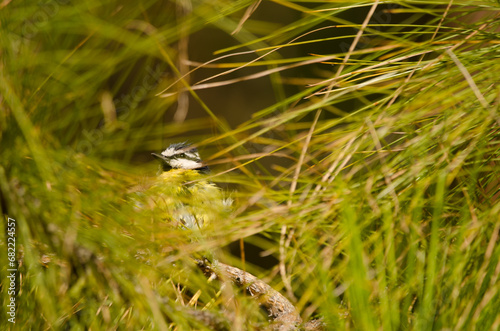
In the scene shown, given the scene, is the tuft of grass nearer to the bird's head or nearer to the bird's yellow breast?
the bird's yellow breast

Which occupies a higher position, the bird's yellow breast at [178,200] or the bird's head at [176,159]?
the bird's yellow breast at [178,200]

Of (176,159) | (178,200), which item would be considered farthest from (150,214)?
(176,159)

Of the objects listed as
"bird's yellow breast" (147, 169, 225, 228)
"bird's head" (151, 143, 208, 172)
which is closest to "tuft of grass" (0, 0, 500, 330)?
"bird's yellow breast" (147, 169, 225, 228)

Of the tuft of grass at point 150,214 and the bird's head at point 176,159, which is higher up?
the tuft of grass at point 150,214

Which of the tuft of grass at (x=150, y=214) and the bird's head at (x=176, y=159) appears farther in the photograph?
the bird's head at (x=176, y=159)

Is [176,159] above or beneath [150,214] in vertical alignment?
beneath

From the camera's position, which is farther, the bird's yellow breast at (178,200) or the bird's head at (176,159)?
the bird's head at (176,159)

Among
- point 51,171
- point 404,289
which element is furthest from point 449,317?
point 51,171

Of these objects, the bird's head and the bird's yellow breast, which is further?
the bird's head

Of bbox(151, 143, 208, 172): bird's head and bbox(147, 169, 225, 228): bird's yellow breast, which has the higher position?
bbox(147, 169, 225, 228): bird's yellow breast

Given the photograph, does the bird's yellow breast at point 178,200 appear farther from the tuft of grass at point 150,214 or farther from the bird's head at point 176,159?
the bird's head at point 176,159

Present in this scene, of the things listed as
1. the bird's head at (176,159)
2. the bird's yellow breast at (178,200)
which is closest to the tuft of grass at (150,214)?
the bird's yellow breast at (178,200)

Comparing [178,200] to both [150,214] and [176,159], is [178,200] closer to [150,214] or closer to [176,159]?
[150,214]

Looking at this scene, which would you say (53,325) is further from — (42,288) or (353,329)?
(353,329)
